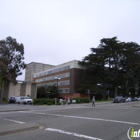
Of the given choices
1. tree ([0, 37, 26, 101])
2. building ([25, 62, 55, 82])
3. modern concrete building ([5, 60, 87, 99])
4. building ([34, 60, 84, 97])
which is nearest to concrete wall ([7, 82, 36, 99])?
modern concrete building ([5, 60, 87, 99])

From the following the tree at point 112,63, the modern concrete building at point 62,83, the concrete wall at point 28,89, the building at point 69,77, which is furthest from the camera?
the building at point 69,77

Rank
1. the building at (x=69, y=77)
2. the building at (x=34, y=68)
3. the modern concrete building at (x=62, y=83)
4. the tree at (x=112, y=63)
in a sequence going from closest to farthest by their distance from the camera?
the modern concrete building at (x=62, y=83), the tree at (x=112, y=63), the building at (x=69, y=77), the building at (x=34, y=68)

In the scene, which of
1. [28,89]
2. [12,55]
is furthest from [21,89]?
[12,55]

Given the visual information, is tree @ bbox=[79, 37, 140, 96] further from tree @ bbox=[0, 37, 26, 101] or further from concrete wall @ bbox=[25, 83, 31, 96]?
tree @ bbox=[0, 37, 26, 101]

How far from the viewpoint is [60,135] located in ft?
27.1

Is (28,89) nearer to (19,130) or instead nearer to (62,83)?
(62,83)

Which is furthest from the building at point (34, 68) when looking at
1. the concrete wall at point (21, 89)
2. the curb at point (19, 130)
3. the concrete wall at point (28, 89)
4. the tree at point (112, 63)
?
the curb at point (19, 130)

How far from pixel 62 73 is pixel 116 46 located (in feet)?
101

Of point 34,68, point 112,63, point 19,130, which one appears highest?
point 34,68

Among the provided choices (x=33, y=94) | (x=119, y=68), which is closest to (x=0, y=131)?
(x=33, y=94)

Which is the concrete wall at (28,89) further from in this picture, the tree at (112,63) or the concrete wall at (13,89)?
the tree at (112,63)

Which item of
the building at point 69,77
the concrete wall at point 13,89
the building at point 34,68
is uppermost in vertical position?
the building at point 34,68

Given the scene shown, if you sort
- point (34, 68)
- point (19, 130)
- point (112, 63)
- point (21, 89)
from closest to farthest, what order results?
1. point (19, 130)
2. point (21, 89)
3. point (112, 63)
4. point (34, 68)

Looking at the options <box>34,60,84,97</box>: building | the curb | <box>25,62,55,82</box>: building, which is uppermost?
<box>25,62,55,82</box>: building
